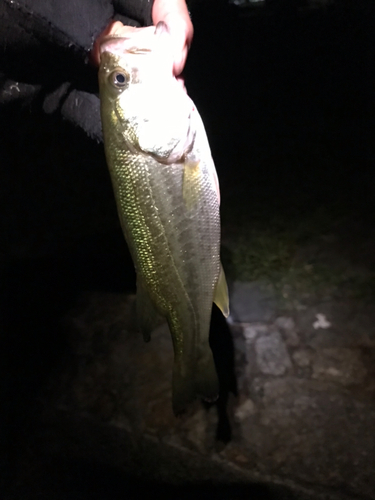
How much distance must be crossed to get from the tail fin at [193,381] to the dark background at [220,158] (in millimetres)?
1185

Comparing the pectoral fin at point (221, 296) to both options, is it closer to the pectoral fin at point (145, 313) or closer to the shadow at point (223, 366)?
the pectoral fin at point (145, 313)

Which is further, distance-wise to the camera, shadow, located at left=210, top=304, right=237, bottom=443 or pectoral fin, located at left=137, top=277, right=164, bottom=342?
shadow, located at left=210, top=304, right=237, bottom=443

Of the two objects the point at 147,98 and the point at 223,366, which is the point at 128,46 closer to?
the point at 147,98

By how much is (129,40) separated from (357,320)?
86.6 inches

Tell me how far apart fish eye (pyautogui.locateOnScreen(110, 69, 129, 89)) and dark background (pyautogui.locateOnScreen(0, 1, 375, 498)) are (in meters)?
0.42

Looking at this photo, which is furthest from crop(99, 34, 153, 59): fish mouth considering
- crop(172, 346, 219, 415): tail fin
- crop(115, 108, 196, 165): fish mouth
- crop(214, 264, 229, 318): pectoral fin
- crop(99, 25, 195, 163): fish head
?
crop(172, 346, 219, 415): tail fin

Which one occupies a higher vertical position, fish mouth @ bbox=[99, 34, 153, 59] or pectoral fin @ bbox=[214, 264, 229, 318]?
fish mouth @ bbox=[99, 34, 153, 59]

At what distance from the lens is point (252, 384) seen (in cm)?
246

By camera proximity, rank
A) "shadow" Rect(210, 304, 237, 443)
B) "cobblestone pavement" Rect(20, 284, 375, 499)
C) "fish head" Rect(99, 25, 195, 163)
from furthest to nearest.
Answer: "shadow" Rect(210, 304, 237, 443) < "cobblestone pavement" Rect(20, 284, 375, 499) < "fish head" Rect(99, 25, 195, 163)

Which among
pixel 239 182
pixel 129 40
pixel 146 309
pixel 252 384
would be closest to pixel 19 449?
pixel 252 384

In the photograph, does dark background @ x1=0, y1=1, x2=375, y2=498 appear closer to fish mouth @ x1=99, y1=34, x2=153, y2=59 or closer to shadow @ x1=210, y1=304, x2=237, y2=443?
fish mouth @ x1=99, y1=34, x2=153, y2=59

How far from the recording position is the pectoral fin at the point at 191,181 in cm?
138

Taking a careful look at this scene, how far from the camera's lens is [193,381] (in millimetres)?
1619

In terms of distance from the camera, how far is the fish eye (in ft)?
4.41
